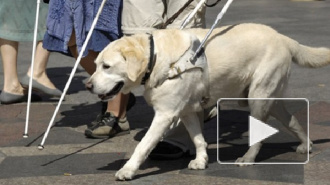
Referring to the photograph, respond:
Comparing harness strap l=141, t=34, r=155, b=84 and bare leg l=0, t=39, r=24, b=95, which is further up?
harness strap l=141, t=34, r=155, b=84

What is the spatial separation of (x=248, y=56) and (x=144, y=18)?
99 centimetres

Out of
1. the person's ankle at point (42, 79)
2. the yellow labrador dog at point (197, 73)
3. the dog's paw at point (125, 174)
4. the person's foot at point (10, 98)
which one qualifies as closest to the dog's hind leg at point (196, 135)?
the yellow labrador dog at point (197, 73)

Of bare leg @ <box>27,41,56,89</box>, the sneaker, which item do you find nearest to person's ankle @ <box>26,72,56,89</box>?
bare leg @ <box>27,41,56,89</box>

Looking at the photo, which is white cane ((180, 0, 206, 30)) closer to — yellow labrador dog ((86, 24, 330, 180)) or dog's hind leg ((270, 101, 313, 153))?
yellow labrador dog ((86, 24, 330, 180))

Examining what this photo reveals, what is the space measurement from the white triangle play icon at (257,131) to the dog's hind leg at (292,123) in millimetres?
143

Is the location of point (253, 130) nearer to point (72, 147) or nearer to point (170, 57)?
point (170, 57)

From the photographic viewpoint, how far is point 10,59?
9219 mm

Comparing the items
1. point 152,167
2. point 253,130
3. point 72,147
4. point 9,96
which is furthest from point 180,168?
point 9,96

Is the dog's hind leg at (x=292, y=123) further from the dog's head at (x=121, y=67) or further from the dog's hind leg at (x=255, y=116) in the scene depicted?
the dog's head at (x=121, y=67)

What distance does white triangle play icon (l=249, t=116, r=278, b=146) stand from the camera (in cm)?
649

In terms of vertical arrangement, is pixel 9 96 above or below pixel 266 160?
below

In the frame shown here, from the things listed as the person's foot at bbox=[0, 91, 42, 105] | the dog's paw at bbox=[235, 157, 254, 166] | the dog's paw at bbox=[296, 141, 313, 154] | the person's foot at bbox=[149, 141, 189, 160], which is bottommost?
the person's foot at bbox=[0, 91, 42, 105]
